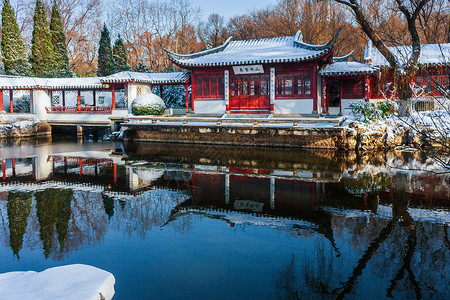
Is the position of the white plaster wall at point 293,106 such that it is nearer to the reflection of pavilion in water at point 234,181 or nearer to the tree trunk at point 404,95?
the tree trunk at point 404,95

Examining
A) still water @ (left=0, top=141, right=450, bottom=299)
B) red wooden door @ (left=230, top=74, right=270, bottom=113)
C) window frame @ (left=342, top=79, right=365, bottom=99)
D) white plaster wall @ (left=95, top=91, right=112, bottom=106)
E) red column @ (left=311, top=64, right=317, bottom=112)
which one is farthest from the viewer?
white plaster wall @ (left=95, top=91, right=112, bottom=106)

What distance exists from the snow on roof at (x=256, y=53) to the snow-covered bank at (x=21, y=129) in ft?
31.5

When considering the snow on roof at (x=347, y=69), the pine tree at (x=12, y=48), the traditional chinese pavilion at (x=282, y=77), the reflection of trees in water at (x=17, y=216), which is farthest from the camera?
the pine tree at (x=12, y=48)

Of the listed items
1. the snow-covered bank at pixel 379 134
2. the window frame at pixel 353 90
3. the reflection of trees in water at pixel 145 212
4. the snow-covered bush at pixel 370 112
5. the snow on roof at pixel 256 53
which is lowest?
the reflection of trees in water at pixel 145 212

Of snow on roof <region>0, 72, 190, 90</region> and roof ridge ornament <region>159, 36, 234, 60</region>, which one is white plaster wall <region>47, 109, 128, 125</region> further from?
roof ridge ornament <region>159, 36, 234, 60</region>

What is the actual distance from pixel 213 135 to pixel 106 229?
11263mm

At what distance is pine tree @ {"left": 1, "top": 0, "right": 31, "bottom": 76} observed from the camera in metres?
29.2

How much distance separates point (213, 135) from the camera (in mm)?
17266

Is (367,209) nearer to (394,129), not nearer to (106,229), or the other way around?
(106,229)

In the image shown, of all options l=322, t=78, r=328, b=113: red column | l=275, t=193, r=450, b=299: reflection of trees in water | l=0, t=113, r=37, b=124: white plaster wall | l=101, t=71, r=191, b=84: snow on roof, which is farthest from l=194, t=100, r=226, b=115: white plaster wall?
l=275, t=193, r=450, b=299: reflection of trees in water

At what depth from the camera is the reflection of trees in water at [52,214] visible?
580 centimetres

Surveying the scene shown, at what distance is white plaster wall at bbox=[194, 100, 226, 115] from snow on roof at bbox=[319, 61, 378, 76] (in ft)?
17.8

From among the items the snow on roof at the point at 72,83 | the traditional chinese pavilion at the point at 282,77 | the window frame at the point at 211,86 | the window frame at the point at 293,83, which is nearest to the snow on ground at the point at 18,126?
the snow on roof at the point at 72,83

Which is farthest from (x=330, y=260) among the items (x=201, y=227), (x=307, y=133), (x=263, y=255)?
(x=307, y=133)
